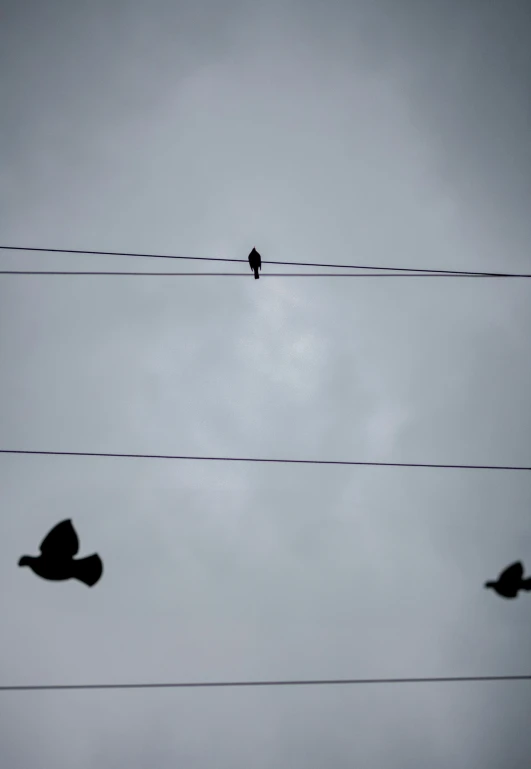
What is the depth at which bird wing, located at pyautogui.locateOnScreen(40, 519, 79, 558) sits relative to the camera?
6.01 m

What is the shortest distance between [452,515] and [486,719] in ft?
123

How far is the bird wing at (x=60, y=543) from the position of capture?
6.01 meters

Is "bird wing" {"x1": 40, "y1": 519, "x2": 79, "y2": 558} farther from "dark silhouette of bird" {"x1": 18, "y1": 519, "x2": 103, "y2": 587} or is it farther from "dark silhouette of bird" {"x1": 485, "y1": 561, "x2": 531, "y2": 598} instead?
"dark silhouette of bird" {"x1": 485, "y1": 561, "x2": 531, "y2": 598}

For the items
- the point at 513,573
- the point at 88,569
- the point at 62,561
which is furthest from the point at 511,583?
the point at 62,561

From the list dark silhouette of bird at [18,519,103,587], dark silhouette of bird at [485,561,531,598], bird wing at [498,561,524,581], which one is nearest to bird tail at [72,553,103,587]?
dark silhouette of bird at [18,519,103,587]

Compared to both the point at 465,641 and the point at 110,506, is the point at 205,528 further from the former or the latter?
the point at 465,641

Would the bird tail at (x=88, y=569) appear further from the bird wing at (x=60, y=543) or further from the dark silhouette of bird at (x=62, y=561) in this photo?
the bird wing at (x=60, y=543)

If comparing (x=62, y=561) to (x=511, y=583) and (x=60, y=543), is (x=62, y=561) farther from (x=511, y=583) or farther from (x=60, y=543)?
(x=511, y=583)

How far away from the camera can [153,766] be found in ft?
134

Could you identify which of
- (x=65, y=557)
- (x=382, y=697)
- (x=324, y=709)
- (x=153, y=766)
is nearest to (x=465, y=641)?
(x=382, y=697)

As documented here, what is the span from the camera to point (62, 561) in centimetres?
602

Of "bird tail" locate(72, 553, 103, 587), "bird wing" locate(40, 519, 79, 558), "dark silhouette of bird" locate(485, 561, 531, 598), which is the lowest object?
"bird tail" locate(72, 553, 103, 587)

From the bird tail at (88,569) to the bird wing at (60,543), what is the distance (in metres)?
0.15

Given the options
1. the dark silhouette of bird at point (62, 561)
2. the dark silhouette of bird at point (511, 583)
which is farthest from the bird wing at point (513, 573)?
the dark silhouette of bird at point (62, 561)
